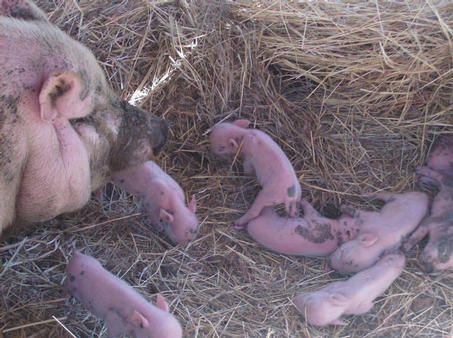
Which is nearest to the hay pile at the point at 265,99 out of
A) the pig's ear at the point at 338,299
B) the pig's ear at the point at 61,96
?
the pig's ear at the point at 338,299

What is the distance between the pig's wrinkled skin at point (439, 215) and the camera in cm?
266

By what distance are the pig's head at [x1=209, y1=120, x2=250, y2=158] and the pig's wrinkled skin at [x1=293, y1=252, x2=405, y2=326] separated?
3.33ft

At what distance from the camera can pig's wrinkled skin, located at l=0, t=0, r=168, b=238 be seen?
166cm

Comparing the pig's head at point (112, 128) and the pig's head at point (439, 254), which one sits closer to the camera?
the pig's head at point (112, 128)

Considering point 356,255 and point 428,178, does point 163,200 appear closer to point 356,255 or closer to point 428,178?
point 356,255

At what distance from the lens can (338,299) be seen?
7.86 ft

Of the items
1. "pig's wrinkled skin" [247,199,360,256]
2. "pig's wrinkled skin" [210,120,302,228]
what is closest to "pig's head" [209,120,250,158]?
"pig's wrinkled skin" [210,120,302,228]

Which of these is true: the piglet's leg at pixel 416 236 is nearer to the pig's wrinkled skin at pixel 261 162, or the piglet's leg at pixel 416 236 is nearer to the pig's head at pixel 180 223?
the pig's wrinkled skin at pixel 261 162

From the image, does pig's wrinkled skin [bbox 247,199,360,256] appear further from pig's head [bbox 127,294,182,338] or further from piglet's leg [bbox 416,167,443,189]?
pig's head [bbox 127,294,182,338]

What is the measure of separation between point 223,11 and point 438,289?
2071 millimetres

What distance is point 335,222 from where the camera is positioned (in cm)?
295

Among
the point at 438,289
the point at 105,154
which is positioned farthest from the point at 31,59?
the point at 438,289

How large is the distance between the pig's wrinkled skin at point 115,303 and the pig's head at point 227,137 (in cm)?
108

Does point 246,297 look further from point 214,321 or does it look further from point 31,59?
point 31,59
